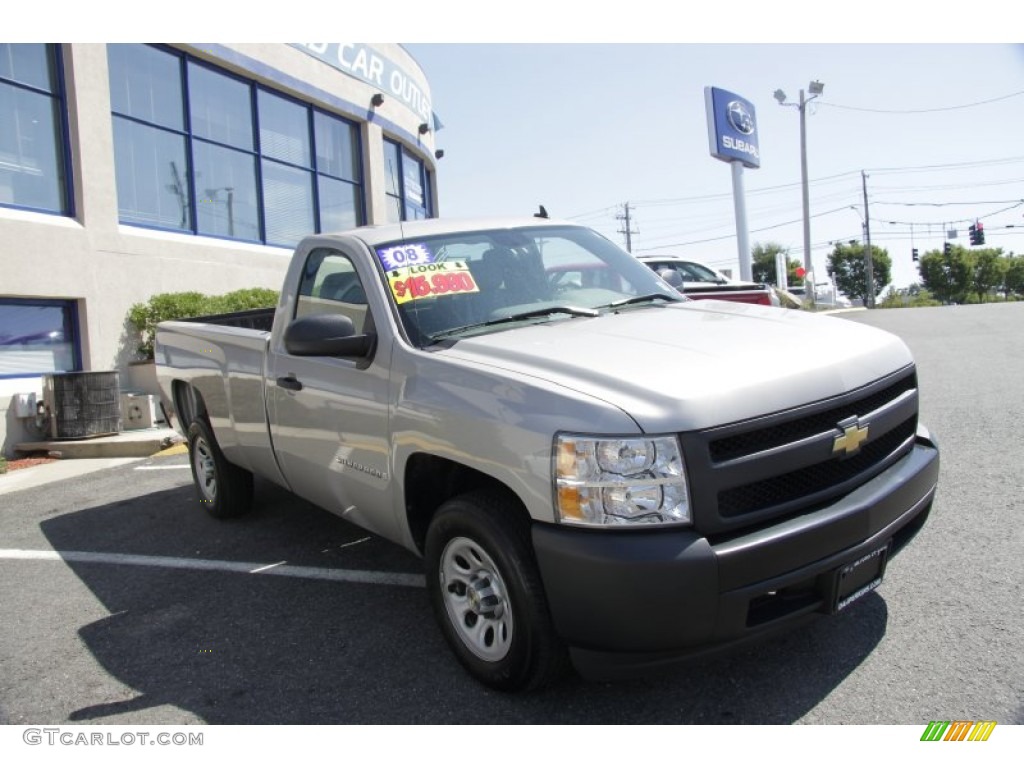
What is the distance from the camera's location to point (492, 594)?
3072 mm

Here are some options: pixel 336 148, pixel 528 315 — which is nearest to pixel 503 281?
pixel 528 315

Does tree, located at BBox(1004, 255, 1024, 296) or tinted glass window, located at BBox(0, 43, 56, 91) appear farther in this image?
tree, located at BBox(1004, 255, 1024, 296)

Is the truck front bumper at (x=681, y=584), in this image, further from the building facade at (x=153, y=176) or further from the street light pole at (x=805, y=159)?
the street light pole at (x=805, y=159)

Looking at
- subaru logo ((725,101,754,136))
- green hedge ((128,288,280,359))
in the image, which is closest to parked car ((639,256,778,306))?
green hedge ((128,288,280,359))

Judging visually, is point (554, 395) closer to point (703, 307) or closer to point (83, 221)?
point (703, 307)

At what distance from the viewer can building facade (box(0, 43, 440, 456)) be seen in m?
10.1

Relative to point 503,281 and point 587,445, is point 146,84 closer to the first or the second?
point 503,281

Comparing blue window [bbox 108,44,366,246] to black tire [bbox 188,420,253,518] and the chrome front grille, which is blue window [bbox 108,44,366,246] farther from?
the chrome front grille

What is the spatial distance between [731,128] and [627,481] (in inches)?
1081

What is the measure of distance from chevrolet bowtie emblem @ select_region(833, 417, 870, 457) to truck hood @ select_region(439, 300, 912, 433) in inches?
4.9

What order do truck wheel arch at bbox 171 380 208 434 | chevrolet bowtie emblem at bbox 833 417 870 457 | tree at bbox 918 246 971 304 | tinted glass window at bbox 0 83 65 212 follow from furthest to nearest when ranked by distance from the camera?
tree at bbox 918 246 971 304
tinted glass window at bbox 0 83 65 212
truck wheel arch at bbox 171 380 208 434
chevrolet bowtie emblem at bbox 833 417 870 457

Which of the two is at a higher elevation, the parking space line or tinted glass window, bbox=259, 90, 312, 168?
tinted glass window, bbox=259, 90, 312, 168

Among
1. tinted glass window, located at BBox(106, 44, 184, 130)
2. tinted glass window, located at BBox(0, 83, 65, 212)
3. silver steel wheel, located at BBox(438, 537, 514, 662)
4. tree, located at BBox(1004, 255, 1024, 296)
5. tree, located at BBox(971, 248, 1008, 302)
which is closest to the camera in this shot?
silver steel wheel, located at BBox(438, 537, 514, 662)

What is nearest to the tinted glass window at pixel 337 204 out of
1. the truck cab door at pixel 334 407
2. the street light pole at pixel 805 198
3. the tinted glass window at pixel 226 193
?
the tinted glass window at pixel 226 193
